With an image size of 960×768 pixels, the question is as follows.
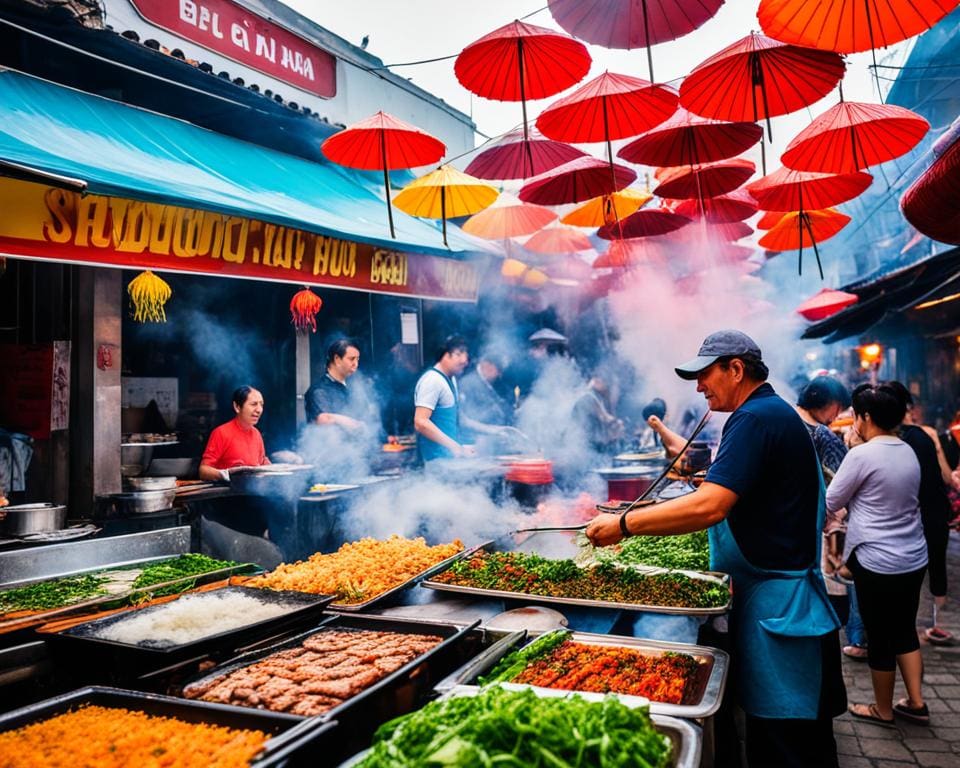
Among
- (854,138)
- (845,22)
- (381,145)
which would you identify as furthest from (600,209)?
(845,22)

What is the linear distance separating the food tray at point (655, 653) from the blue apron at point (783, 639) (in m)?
0.25

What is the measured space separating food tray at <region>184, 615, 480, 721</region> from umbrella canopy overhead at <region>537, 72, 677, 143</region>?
466cm

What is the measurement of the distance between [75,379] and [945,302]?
Result: 44.9 feet

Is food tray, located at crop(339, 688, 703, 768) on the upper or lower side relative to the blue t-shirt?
lower

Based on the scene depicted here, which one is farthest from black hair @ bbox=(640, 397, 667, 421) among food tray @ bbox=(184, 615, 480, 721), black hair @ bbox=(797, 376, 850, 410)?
food tray @ bbox=(184, 615, 480, 721)

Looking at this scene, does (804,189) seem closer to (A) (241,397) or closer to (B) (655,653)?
(B) (655,653)

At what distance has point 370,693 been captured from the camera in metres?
2.34

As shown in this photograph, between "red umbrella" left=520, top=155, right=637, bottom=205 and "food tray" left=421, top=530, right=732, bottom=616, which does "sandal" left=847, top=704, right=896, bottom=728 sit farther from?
"red umbrella" left=520, top=155, right=637, bottom=205

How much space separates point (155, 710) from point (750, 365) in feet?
9.95

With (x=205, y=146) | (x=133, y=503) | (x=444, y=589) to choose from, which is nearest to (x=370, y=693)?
(x=444, y=589)

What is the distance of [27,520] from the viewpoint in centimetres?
455

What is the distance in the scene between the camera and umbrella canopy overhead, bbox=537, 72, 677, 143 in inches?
230

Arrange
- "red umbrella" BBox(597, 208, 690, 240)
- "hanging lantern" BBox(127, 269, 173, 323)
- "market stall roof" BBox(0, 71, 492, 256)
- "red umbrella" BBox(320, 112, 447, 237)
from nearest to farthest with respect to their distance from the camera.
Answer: "market stall roof" BBox(0, 71, 492, 256) → "red umbrella" BBox(320, 112, 447, 237) → "hanging lantern" BBox(127, 269, 173, 323) → "red umbrella" BBox(597, 208, 690, 240)

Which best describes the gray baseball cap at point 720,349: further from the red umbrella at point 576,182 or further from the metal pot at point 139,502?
the metal pot at point 139,502
